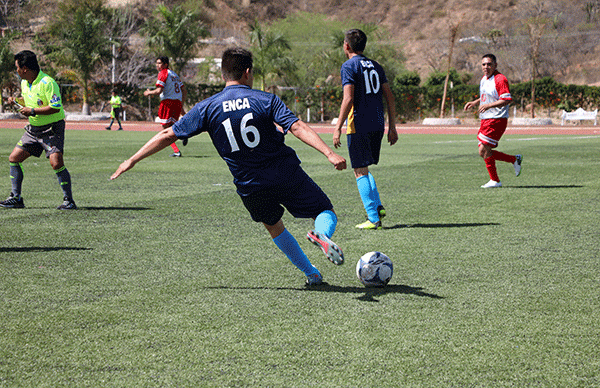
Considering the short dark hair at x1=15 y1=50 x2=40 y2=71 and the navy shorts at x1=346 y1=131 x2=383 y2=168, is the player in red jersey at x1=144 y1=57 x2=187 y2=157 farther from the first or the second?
the navy shorts at x1=346 y1=131 x2=383 y2=168

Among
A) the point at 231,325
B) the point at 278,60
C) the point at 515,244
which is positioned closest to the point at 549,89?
the point at 278,60

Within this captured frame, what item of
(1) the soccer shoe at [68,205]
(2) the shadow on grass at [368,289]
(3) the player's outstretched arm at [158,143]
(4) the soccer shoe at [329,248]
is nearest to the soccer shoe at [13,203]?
(1) the soccer shoe at [68,205]

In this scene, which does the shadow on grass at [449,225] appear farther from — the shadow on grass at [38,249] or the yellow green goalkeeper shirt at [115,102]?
the yellow green goalkeeper shirt at [115,102]

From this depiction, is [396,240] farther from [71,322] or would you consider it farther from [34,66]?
[34,66]

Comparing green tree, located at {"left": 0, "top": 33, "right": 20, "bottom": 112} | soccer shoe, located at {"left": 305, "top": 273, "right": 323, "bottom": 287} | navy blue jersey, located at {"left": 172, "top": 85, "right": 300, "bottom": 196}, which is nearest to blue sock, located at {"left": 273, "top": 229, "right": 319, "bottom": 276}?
soccer shoe, located at {"left": 305, "top": 273, "right": 323, "bottom": 287}

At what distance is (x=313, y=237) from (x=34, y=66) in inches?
223

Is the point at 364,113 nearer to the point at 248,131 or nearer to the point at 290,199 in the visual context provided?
the point at 290,199

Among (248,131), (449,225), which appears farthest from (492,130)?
(248,131)

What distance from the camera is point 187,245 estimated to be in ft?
21.6

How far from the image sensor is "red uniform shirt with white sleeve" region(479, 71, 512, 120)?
34.3ft

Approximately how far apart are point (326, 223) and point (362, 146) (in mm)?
3017

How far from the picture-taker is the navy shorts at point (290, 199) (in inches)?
183

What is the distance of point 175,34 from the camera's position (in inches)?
2132

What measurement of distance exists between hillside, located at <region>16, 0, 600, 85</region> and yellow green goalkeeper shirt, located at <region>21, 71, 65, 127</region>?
59386mm
